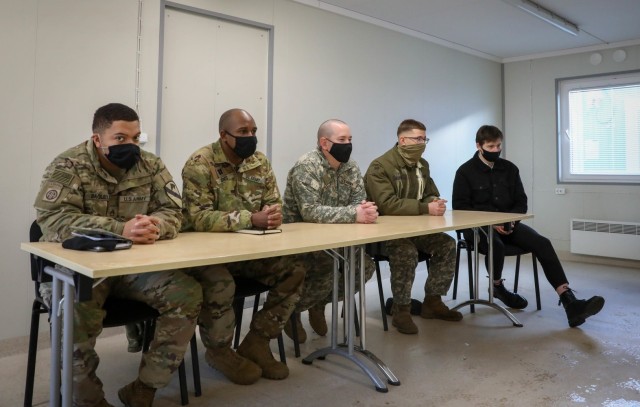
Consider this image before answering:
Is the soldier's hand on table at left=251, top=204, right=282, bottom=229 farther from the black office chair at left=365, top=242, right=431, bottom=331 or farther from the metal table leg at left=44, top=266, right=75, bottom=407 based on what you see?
the metal table leg at left=44, top=266, right=75, bottom=407

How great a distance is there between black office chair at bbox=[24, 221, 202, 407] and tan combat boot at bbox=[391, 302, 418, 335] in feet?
4.47

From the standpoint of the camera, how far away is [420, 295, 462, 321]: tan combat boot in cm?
340

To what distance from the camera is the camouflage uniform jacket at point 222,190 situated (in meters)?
2.27

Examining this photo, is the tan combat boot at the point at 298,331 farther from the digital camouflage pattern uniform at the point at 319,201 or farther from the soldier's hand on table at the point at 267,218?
the soldier's hand on table at the point at 267,218

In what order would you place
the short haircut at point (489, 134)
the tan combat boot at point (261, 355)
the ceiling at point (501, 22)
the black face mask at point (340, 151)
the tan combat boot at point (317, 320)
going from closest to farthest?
1. the tan combat boot at point (261, 355)
2. the black face mask at point (340, 151)
3. the tan combat boot at point (317, 320)
4. the short haircut at point (489, 134)
5. the ceiling at point (501, 22)

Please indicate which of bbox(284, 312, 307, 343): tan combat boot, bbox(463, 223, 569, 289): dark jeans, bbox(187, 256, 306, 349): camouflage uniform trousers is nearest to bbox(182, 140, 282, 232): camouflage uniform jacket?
bbox(187, 256, 306, 349): camouflage uniform trousers

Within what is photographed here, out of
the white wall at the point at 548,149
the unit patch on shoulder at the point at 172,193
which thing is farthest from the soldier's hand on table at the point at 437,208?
the white wall at the point at 548,149

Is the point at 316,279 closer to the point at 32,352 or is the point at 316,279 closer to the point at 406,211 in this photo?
the point at 406,211

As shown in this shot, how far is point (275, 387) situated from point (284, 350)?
44 centimetres

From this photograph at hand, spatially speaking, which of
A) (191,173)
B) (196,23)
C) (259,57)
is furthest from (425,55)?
(191,173)

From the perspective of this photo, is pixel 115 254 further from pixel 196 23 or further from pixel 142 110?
pixel 196 23

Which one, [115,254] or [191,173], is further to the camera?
[191,173]

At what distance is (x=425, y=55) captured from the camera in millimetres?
5348

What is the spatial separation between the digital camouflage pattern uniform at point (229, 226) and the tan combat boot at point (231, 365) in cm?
6
